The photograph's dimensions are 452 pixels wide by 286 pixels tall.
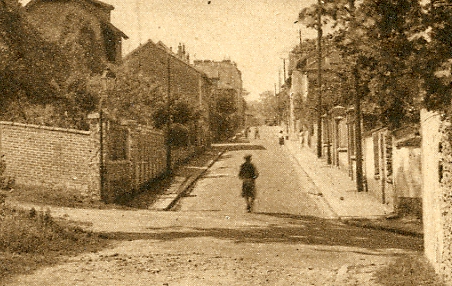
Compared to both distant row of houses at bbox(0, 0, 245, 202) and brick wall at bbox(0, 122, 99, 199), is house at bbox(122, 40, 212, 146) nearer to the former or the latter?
distant row of houses at bbox(0, 0, 245, 202)

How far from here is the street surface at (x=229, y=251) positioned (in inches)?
340

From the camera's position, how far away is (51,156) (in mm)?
19703

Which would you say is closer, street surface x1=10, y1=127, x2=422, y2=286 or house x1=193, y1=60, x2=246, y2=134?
street surface x1=10, y1=127, x2=422, y2=286

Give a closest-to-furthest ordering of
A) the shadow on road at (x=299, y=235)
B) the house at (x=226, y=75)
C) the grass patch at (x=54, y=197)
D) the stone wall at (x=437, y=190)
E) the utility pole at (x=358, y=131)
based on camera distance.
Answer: the stone wall at (x=437, y=190) < the shadow on road at (x=299, y=235) < the grass patch at (x=54, y=197) < the utility pole at (x=358, y=131) < the house at (x=226, y=75)

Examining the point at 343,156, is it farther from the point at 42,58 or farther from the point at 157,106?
the point at 42,58

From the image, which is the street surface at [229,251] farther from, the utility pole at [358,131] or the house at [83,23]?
the house at [83,23]

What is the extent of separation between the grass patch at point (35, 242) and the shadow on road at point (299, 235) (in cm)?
89

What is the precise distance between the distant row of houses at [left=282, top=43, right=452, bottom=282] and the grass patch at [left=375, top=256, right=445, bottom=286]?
0.44 ft

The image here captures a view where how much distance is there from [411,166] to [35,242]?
32.2ft

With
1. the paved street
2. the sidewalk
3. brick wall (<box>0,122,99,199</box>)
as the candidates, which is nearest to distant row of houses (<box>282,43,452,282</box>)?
the sidewalk

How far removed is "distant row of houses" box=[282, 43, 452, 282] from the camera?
8.19 meters

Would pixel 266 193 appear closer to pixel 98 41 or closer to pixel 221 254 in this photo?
pixel 221 254

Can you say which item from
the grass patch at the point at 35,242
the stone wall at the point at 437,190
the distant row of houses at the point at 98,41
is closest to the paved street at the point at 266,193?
the grass patch at the point at 35,242

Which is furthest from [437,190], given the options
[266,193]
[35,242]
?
[266,193]
